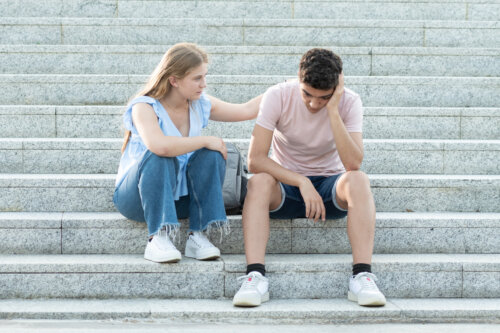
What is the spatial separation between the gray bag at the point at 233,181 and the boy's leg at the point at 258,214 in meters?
0.09

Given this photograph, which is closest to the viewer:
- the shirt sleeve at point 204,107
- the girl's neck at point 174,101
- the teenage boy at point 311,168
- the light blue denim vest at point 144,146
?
the teenage boy at point 311,168

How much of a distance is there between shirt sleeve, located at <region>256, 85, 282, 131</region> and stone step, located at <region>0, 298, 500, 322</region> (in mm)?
975

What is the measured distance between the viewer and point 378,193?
439 centimetres

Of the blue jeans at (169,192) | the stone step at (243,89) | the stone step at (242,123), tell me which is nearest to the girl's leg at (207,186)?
the blue jeans at (169,192)

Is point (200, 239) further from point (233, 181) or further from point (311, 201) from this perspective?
point (311, 201)

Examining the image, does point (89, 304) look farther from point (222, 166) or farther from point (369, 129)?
point (369, 129)

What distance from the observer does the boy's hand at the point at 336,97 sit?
3.80 meters

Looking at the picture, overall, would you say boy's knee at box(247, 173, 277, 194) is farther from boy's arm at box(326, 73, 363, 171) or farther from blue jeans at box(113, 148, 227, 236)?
boy's arm at box(326, 73, 363, 171)

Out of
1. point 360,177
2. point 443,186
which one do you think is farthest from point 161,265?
point 443,186

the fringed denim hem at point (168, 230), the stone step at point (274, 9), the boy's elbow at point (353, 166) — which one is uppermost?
the stone step at point (274, 9)

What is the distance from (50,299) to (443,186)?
2.42 meters

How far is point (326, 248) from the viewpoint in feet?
13.6

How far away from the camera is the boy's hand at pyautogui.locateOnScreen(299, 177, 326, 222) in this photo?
3.85 m

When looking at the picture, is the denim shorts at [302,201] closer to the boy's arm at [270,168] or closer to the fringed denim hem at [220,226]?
the boy's arm at [270,168]
